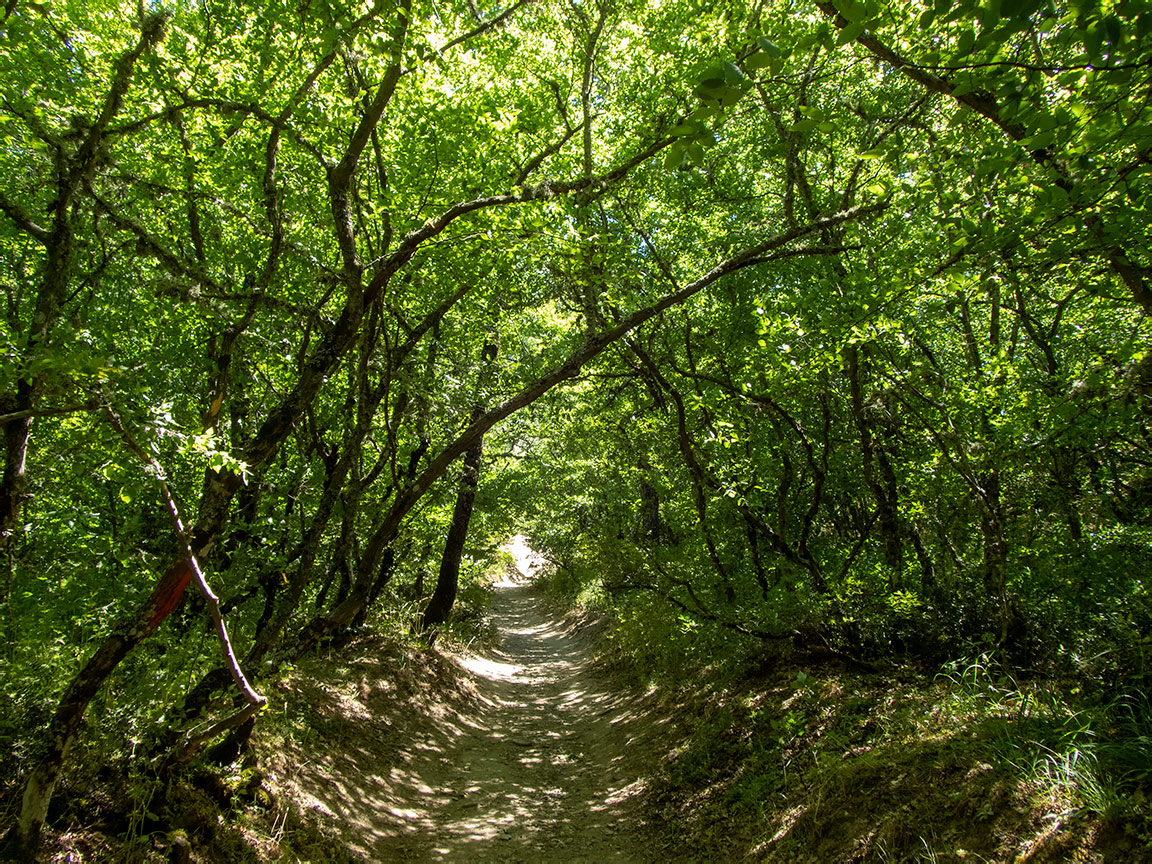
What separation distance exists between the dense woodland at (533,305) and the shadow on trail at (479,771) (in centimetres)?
139

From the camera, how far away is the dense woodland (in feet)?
11.6

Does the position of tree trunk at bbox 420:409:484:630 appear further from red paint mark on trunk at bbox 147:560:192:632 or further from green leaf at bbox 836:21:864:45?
green leaf at bbox 836:21:864:45

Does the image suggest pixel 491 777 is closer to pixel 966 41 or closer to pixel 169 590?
pixel 169 590

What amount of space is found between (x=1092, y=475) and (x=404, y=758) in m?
8.57

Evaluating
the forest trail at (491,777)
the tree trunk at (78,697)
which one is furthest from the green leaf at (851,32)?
the forest trail at (491,777)

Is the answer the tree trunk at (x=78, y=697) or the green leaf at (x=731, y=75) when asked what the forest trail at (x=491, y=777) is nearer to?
the tree trunk at (x=78, y=697)

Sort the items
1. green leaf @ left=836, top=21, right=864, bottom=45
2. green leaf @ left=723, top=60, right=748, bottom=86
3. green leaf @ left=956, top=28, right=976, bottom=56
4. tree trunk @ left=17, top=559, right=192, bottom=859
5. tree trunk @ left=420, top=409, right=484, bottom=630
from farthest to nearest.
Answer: tree trunk @ left=420, top=409, right=484, bottom=630 < tree trunk @ left=17, top=559, right=192, bottom=859 < green leaf @ left=956, top=28, right=976, bottom=56 < green leaf @ left=836, top=21, right=864, bottom=45 < green leaf @ left=723, top=60, right=748, bottom=86

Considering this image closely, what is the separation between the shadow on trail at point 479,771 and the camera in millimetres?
5465

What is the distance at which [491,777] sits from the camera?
7109 millimetres

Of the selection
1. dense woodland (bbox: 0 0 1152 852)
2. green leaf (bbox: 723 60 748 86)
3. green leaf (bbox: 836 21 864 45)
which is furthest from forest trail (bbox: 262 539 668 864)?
green leaf (bbox: 836 21 864 45)

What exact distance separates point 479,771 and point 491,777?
245 mm

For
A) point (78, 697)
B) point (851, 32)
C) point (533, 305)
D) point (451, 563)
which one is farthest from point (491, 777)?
point (851, 32)

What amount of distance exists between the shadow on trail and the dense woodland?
1395 millimetres

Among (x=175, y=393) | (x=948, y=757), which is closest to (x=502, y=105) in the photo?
(x=175, y=393)
